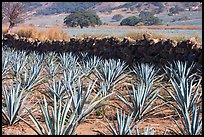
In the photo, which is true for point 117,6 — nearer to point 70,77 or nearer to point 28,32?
point 28,32

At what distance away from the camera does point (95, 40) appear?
13773 millimetres

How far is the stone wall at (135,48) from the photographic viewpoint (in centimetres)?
988

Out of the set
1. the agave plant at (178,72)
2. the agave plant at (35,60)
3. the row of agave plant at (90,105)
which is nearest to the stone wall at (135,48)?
the agave plant at (178,72)

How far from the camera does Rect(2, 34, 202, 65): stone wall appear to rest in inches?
389

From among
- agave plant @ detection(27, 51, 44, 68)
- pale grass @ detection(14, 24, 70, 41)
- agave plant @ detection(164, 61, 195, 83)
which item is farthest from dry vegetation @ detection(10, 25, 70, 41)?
agave plant @ detection(164, 61, 195, 83)

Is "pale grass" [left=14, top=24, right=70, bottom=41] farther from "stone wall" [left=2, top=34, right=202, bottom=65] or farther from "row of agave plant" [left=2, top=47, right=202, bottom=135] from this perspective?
"row of agave plant" [left=2, top=47, right=202, bottom=135]

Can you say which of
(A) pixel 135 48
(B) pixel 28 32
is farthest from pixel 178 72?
(B) pixel 28 32

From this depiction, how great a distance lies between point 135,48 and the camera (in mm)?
11750

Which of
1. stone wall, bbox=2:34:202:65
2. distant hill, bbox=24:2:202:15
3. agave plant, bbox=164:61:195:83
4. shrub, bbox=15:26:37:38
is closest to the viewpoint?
agave plant, bbox=164:61:195:83

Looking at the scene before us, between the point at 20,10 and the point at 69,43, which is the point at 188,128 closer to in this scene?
the point at 69,43

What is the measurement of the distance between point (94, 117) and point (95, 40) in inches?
334

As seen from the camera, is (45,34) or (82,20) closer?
(45,34)

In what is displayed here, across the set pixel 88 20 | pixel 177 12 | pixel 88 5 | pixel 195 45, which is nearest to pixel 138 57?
pixel 195 45

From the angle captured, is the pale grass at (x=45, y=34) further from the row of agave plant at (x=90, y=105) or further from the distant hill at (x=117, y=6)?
the distant hill at (x=117, y=6)
